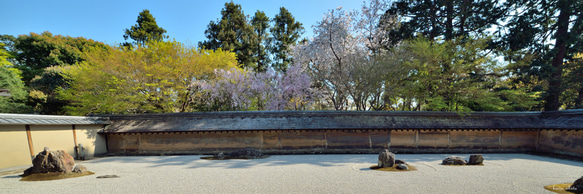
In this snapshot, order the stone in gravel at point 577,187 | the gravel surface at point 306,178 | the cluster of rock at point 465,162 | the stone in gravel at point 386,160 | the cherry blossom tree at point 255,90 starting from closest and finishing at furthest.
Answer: the stone in gravel at point 577,187 < the gravel surface at point 306,178 < the stone in gravel at point 386,160 < the cluster of rock at point 465,162 < the cherry blossom tree at point 255,90

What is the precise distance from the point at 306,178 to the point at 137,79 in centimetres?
1429

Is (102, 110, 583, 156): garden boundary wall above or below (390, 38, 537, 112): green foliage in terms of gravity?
below

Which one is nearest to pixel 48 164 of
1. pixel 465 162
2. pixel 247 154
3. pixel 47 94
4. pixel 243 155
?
pixel 243 155

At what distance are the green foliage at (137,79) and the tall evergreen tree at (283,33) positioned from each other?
47.1 ft

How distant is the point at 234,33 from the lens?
2648 centimetres

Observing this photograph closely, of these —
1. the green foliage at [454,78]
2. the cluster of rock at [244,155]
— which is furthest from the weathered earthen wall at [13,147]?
the green foliage at [454,78]

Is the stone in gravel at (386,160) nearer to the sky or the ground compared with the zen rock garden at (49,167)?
nearer to the ground

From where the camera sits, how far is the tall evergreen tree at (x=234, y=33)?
87.0 feet

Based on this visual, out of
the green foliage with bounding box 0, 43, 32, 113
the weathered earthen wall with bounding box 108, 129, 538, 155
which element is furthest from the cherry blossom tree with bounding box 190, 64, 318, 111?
the green foliage with bounding box 0, 43, 32, 113

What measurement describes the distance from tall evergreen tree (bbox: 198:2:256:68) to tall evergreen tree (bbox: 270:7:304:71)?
3.56m

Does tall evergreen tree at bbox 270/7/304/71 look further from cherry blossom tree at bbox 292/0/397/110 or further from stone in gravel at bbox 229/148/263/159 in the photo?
stone in gravel at bbox 229/148/263/159

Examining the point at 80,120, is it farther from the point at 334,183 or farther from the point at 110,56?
the point at 334,183

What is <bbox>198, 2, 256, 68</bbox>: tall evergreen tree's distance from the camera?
26.5 meters

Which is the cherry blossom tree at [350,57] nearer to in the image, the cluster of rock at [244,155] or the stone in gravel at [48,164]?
the cluster of rock at [244,155]
